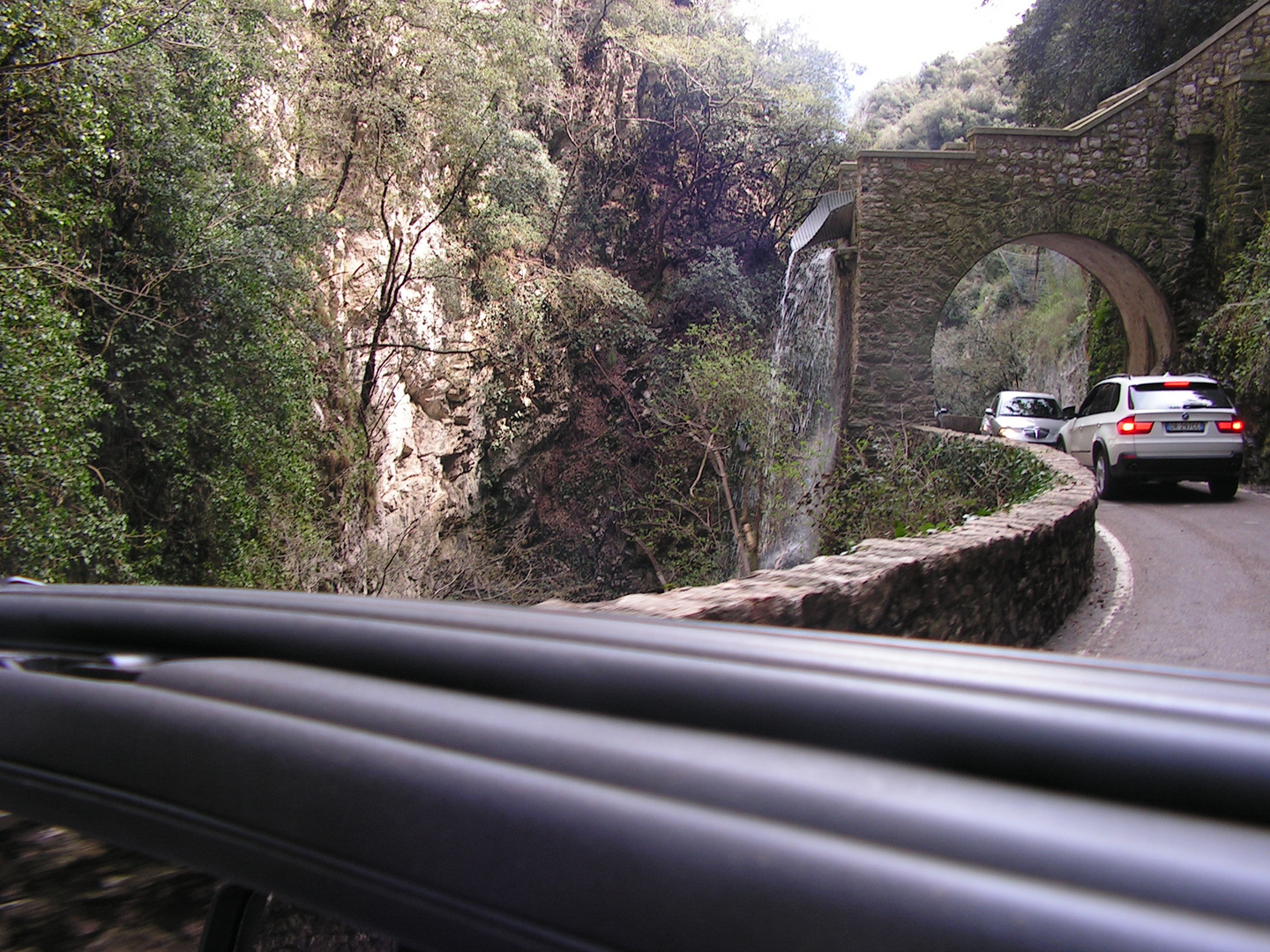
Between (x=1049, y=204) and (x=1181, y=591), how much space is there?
10.8 metres

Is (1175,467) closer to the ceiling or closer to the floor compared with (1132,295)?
closer to the floor

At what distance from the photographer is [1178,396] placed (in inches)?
466

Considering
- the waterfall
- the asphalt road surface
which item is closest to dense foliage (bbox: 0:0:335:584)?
the waterfall

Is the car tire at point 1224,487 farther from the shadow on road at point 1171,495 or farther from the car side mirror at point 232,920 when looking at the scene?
the car side mirror at point 232,920

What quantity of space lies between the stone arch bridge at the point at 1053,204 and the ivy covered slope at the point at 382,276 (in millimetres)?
4630

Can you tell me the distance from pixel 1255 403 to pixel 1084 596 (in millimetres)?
9699

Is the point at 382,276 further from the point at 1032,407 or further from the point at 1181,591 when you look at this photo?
the point at 1032,407

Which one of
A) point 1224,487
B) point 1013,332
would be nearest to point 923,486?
point 1224,487

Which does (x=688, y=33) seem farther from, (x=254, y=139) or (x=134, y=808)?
(x=134, y=808)

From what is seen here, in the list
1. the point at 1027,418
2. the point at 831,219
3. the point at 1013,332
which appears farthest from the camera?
the point at 1013,332

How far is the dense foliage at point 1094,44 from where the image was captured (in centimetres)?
1908

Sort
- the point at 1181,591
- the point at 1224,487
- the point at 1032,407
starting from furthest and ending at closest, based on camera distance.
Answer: the point at 1032,407 < the point at 1224,487 < the point at 1181,591

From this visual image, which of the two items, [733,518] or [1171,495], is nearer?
[1171,495]

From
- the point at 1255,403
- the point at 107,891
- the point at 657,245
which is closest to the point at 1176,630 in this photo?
the point at 107,891
